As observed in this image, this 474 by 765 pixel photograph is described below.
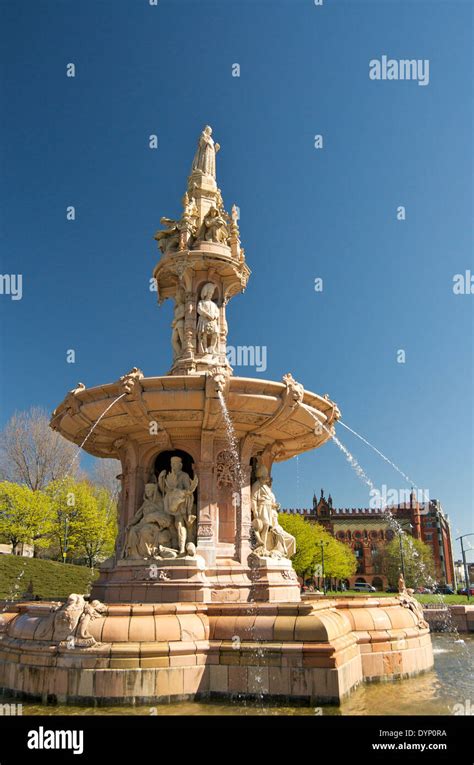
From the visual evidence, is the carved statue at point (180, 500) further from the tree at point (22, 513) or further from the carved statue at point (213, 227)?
the tree at point (22, 513)

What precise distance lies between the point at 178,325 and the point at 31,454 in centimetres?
3668

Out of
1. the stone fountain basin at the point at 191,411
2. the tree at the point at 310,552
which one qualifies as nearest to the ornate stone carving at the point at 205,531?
the stone fountain basin at the point at 191,411

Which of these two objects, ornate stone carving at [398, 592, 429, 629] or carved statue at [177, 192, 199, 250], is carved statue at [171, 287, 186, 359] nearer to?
carved statue at [177, 192, 199, 250]

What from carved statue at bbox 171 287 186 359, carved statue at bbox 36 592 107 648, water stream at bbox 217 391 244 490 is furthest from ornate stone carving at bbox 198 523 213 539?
carved statue at bbox 171 287 186 359

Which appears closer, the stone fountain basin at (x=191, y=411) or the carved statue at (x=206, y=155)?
the stone fountain basin at (x=191, y=411)

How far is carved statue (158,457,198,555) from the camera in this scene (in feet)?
41.5

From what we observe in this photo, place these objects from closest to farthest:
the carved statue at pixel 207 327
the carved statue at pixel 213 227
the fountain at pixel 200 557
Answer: the fountain at pixel 200 557 < the carved statue at pixel 207 327 < the carved statue at pixel 213 227

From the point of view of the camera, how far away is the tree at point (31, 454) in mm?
47688

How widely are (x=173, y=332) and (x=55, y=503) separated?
1228 inches

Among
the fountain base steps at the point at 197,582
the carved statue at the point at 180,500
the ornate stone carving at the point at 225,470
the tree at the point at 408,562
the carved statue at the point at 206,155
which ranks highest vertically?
the carved statue at the point at 206,155

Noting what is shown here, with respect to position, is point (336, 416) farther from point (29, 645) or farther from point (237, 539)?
point (29, 645)

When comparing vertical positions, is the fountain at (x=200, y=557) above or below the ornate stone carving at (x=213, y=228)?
below

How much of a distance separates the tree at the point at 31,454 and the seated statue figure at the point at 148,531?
119 ft
